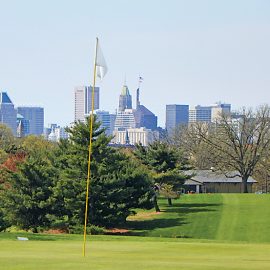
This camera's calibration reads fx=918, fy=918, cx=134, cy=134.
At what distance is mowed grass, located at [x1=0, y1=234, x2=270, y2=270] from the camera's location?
67.4ft

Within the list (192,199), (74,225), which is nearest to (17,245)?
(74,225)

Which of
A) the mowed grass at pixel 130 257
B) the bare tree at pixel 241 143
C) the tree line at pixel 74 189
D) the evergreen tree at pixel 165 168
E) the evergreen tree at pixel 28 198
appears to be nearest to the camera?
the mowed grass at pixel 130 257

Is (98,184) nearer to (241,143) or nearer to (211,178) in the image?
(241,143)

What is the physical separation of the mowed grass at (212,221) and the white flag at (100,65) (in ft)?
91.9

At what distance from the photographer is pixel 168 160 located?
7675 centimetres

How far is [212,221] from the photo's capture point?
211ft

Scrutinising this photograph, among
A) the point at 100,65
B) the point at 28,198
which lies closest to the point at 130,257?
the point at 100,65

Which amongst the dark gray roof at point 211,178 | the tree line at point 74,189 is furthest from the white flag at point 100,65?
the dark gray roof at point 211,178

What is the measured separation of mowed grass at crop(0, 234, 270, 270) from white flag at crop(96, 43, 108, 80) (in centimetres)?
493

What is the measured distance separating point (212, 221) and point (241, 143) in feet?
145

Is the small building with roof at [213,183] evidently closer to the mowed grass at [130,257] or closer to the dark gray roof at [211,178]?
the dark gray roof at [211,178]

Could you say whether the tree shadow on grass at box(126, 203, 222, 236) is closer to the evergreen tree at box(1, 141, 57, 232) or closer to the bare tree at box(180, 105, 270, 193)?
the evergreen tree at box(1, 141, 57, 232)

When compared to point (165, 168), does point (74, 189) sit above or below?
below

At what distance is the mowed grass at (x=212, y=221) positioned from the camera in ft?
184
